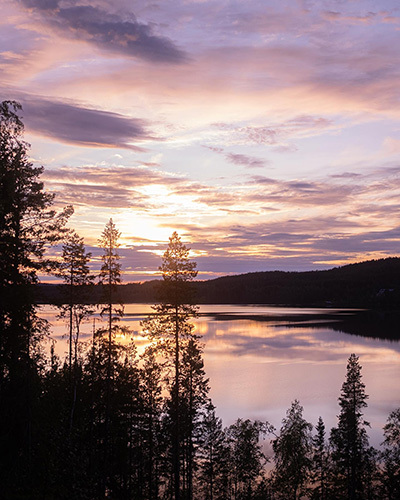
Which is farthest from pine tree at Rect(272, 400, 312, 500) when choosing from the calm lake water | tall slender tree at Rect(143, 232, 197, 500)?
tall slender tree at Rect(143, 232, 197, 500)

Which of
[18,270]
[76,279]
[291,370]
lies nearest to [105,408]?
[76,279]

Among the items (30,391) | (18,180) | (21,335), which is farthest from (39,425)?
(18,180)

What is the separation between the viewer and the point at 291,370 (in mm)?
85438

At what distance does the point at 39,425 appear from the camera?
25906 millimetres

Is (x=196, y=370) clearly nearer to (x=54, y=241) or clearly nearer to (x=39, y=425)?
(x=39, y=425)

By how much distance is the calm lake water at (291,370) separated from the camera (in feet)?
190

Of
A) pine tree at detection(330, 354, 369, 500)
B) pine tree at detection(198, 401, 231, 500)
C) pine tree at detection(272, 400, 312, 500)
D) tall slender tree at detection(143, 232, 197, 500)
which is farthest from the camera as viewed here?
pine tree at detection(272, 400, 312, 500)

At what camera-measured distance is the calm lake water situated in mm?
57875

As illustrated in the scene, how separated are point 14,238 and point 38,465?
40.5ft

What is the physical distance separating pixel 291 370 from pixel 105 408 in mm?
58310

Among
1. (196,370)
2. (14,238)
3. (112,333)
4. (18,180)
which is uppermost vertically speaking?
(18,180)

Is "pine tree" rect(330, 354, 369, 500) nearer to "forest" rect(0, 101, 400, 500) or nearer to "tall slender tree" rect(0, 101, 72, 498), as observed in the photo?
"forest" rect(0, 101, 400, 500)

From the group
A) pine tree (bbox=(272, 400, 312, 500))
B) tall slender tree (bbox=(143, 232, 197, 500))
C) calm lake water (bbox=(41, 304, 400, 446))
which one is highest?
tall slender tree (bbox=(143, 232, 197, 500))

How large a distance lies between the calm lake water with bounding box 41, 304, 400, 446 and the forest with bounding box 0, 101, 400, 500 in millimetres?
3566
